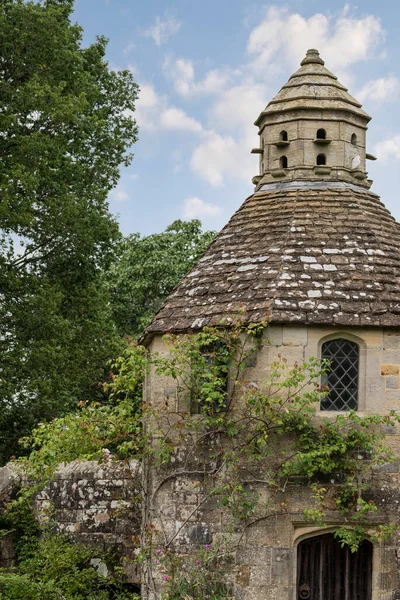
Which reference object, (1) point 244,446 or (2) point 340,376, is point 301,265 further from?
(1) point 244,446

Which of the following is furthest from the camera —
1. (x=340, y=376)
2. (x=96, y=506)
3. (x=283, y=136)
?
(x=283, y=136)

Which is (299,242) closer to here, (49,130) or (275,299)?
(275,299)

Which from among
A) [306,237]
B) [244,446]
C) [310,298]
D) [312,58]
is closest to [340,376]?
[310,298]

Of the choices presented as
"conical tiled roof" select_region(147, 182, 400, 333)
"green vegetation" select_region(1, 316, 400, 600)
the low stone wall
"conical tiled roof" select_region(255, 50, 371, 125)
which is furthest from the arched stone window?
the low stone wall

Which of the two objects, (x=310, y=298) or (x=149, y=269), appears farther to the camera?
(x=149, y=269)

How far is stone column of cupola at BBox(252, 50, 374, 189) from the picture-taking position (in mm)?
12984

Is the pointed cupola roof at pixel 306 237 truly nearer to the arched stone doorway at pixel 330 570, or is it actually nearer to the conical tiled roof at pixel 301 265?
the conical tiled roof at pixel 301 265

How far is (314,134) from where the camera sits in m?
13.0

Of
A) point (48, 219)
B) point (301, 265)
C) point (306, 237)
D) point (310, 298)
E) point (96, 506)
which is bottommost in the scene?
point (96, 506)

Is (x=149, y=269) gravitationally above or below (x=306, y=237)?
above

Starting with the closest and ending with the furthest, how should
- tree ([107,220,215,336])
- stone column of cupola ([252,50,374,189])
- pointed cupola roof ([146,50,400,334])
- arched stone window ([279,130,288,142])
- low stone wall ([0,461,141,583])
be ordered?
pointed cupola roof ([146,50,400,334]) → low stone wall ([0,461,141,583]) → stone column of cupola ([252,50,374,189]) → arched stone window ([279,130,288,142]) → tree ([107,220,215,336])

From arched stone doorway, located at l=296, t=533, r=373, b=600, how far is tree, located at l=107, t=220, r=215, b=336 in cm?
1430

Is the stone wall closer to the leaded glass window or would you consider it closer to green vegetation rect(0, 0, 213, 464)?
the leaded glass window

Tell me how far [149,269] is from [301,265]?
14.1 metres
